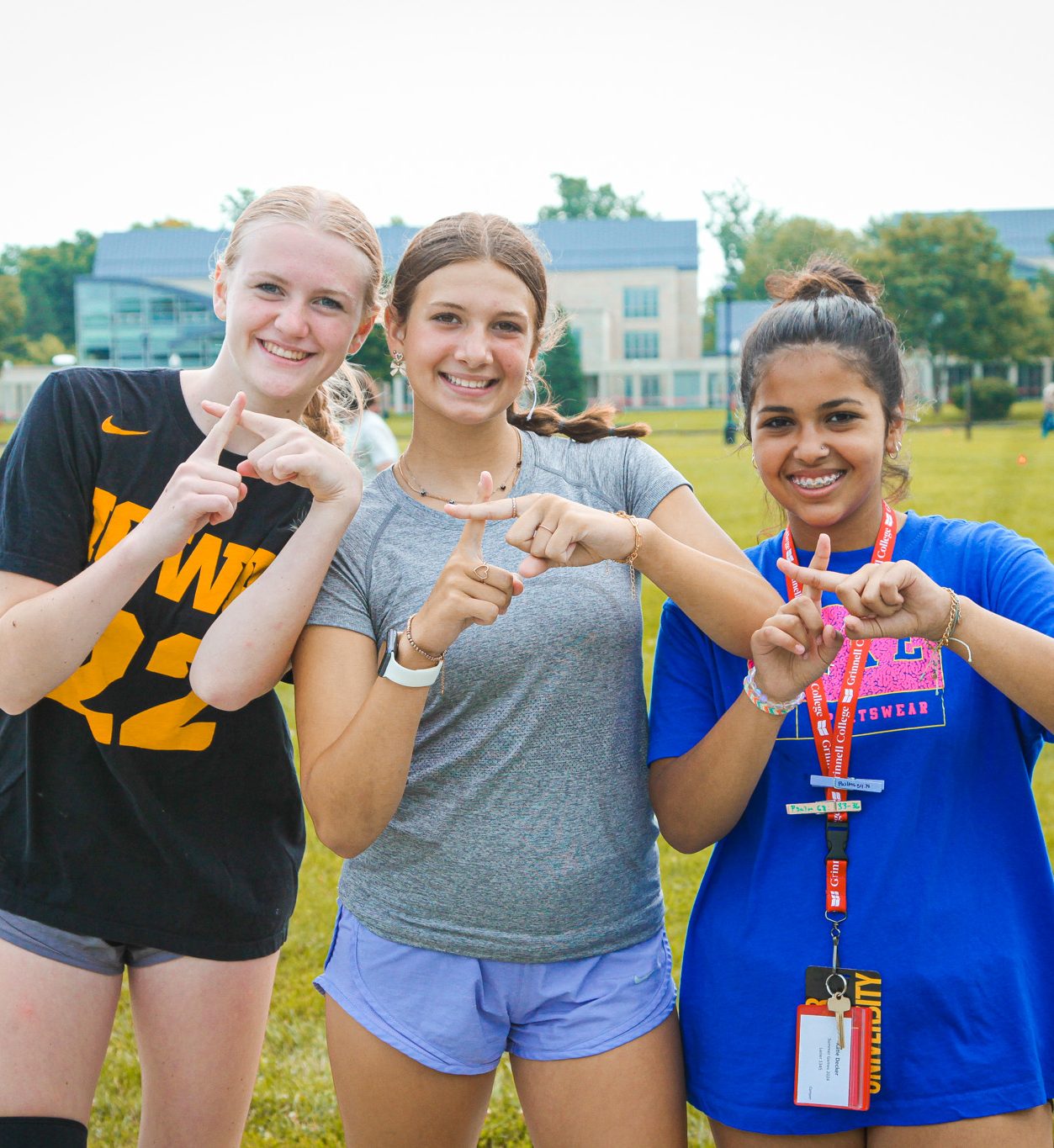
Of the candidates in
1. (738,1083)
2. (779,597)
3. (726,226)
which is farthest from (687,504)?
(726,226)

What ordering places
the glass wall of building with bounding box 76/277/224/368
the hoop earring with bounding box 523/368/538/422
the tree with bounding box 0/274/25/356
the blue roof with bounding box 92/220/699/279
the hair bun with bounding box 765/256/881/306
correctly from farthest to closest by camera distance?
1. the blue roof with bounding box 92/220/699/279
2. the tree with bounding box 0/274/25/356
3. the glass wall of building with bounding box 76/277/224/368
4. the hoop earring with bounding box 523/368/538/422
5. the hair bun with bounding box 765/256/881/306

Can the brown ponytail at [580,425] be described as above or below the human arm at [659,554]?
above

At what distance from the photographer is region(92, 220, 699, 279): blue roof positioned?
261 ft

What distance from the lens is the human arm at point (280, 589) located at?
2352 mm

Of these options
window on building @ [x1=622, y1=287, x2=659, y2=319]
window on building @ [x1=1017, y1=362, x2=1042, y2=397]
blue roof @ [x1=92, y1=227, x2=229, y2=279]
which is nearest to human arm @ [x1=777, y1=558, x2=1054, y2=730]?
window on building @ [x1=1017, y1=362, x2=1042, y2=397]

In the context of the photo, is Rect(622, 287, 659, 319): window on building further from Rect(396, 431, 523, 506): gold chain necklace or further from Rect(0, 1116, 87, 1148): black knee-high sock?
Rect(0, 1116, 87, 1148): black knee-high sock

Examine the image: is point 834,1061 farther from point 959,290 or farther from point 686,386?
point 686,386

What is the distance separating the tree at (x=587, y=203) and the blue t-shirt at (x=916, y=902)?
116831 mm

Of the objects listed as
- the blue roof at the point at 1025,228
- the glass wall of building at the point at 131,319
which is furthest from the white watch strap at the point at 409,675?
A: the blue roof at the point at 1025,228

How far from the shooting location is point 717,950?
2.38 m

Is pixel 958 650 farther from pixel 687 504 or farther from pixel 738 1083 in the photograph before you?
pixel 738 1083

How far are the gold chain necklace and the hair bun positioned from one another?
2.22 feet

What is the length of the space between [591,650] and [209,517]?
816 millimetres

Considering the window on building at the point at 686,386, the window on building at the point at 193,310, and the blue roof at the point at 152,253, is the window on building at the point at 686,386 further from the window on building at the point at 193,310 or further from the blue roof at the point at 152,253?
the blue roof at the point at 152,253
